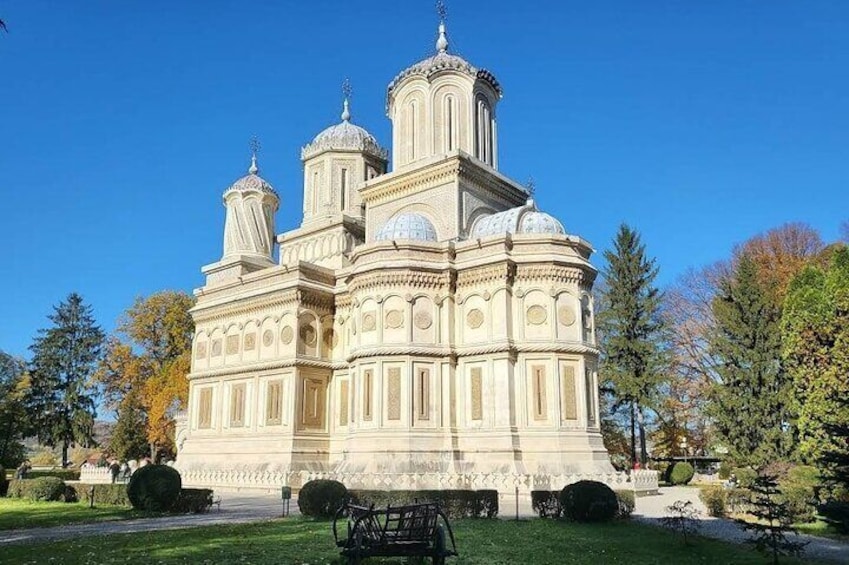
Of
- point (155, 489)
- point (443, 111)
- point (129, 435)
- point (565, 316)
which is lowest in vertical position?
point (155, 489)

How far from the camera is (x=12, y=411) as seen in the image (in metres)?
41.3

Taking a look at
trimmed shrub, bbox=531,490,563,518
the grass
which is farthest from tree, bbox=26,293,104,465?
trimmed shrub, bbox=531,490,563,518

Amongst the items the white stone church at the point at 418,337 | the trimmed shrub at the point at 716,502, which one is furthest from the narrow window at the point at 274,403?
the trimmed shrub at the point at 716,502

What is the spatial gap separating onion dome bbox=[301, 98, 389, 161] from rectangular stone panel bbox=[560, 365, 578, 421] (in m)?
16.2

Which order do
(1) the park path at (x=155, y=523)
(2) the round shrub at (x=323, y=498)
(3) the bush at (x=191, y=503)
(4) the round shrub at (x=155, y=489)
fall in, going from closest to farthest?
(1) the park path at (x=155, y=523) < (2) the round shrub at (x=323, y=498) < (4) the round shrub at (x=155, y=489) < (3) the bush at (x=191, y=503)

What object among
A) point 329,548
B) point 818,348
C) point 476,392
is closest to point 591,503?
point 329,548

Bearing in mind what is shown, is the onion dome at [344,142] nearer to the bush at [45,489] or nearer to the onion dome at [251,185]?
the onion dome at [251,185]

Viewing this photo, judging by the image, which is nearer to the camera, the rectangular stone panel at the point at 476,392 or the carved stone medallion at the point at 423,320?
the rectangular stone panel at the point at 476,392

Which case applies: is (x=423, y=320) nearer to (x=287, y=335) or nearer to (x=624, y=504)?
(x=287, y=335)

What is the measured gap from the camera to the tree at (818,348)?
1927 cm

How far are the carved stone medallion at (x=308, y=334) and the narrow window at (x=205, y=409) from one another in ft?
20.4

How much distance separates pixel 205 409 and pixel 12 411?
18.3m

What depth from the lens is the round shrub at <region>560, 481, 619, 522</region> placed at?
1484cm

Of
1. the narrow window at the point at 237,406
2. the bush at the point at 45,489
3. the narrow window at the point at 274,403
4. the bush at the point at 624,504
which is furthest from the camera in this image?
the narrow window at the point at 237,406
